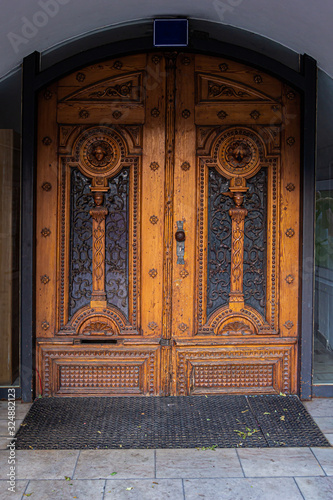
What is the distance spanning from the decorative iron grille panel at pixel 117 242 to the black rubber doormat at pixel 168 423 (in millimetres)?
796

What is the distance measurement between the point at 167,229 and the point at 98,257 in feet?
2.00

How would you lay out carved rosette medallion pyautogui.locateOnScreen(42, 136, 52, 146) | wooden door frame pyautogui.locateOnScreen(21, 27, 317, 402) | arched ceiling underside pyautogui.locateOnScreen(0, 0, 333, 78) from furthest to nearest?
1. carved rosette medallion pyautogui.locateOnScreen(42, 136, 52, 146)
2. wooden door frame pyautogui.locateOnScreen(21, 27, 317, 402)
3. arched ceiling underside pyautogui.locateOnScreen(0, 0, 333, 78)

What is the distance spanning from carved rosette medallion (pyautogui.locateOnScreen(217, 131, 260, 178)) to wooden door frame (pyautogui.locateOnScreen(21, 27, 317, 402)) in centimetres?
40

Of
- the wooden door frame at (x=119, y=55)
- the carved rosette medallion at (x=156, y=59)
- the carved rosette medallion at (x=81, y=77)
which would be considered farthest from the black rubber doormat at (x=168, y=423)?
the carved rosette medallion at (x=156, y=59)

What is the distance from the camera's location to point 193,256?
4.09m

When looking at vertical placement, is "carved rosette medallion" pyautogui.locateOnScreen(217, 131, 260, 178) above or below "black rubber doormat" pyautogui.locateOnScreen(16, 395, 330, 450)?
above

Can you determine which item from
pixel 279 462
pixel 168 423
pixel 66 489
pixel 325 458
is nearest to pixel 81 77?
pixel 168 423

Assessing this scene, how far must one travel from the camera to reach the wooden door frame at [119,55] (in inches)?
155

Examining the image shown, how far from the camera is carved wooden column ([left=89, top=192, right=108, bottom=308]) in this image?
4074mm

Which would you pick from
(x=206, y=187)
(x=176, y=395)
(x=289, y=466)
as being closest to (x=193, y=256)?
(x=206, y=187)

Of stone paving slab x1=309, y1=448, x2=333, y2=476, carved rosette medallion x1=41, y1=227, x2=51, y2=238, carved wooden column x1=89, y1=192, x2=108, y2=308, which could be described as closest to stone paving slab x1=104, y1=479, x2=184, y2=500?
stone paving slab x1=309, y1=448, x2=333, y2=476

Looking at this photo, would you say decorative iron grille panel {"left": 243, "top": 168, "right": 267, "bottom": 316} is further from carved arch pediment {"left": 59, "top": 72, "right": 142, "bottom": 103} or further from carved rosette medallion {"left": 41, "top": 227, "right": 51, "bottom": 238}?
carved rosette medallion {"left": 41, "top": 227, "right": 51, "bottom": 238}

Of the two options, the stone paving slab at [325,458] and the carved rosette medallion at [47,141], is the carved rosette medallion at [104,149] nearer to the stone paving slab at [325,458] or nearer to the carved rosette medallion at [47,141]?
the carved rosette medallion at [47,141]

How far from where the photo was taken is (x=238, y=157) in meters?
4.05
